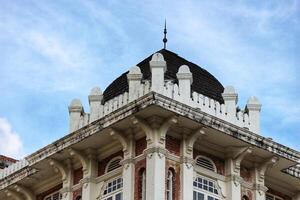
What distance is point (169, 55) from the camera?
123 ft

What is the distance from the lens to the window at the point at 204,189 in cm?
Answer: 3344

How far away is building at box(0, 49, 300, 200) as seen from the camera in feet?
107

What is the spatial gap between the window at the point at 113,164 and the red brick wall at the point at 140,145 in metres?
0.90

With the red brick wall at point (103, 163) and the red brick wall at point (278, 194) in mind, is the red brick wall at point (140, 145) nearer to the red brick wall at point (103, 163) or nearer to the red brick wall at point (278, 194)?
the red brick wall at point (103, 163)

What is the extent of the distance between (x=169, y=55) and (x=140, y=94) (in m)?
4.50

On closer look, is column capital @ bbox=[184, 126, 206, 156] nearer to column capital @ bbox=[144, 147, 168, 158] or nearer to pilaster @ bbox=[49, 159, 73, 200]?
column capital @ bbox=[144, 147, 168, 158]

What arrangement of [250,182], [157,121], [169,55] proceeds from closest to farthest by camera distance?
1. [157,121]
2. [250,182]
3. [169,55]

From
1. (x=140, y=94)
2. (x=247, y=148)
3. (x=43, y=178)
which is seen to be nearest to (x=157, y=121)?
(x=140, y=94)

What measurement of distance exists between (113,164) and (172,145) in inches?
93.5

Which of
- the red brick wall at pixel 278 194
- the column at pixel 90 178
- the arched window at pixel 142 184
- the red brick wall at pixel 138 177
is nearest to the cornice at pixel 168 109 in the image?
the column at pixel 90 178

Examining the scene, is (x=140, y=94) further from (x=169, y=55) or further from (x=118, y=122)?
(x=169, y=55)

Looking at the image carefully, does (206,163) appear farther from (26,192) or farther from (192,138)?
(26,192)

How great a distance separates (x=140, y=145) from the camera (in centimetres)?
3353

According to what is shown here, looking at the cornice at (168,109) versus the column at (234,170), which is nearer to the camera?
the cornice at (168,109)
